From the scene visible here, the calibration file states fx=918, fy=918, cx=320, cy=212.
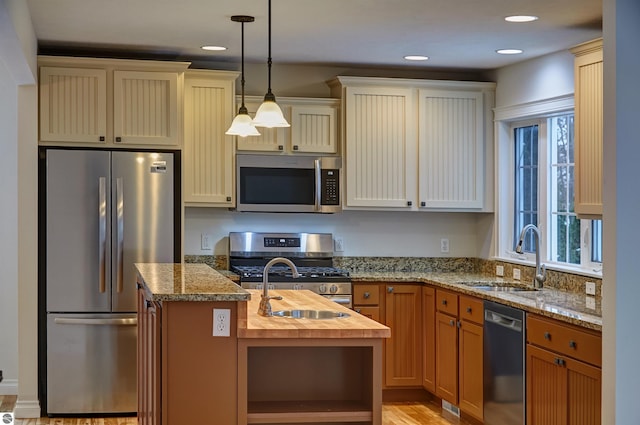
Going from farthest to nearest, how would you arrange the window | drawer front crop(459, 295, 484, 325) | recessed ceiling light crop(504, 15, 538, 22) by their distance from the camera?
the window, drawer front crop(459, 295, 484, 325), recessed ceiling light crop(504, 15, 538, 22)

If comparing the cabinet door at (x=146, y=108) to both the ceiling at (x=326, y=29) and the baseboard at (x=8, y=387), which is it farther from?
the baseboard at (x=8, y=387)

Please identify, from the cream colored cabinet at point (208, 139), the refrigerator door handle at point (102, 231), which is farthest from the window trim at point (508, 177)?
the refrigerator door handle at point (102, 231)

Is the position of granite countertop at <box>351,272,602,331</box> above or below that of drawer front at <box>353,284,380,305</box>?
above

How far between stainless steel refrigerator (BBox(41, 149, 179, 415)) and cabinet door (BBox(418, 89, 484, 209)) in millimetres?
2063

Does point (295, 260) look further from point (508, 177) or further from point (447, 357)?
point (508, 177)

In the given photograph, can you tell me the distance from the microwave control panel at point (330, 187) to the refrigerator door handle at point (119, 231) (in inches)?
56.8

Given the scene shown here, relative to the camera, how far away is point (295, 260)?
667 centimetres

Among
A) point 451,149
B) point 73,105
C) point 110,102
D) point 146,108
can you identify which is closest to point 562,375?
point 451,149

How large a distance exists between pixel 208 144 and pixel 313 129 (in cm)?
77

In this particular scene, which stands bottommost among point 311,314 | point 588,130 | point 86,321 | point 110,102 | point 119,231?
point 86,321

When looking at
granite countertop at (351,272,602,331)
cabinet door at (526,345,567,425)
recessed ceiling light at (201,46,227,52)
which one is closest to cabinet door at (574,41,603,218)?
granite countertop at (351,272,602,331)

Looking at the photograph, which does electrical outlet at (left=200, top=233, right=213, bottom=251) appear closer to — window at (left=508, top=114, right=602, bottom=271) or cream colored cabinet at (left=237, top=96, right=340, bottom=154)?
cream colored cabinet at (left=237, top=96, right=340, bottom=154)

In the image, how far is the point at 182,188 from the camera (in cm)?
601

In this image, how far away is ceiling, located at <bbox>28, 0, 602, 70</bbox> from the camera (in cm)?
464
